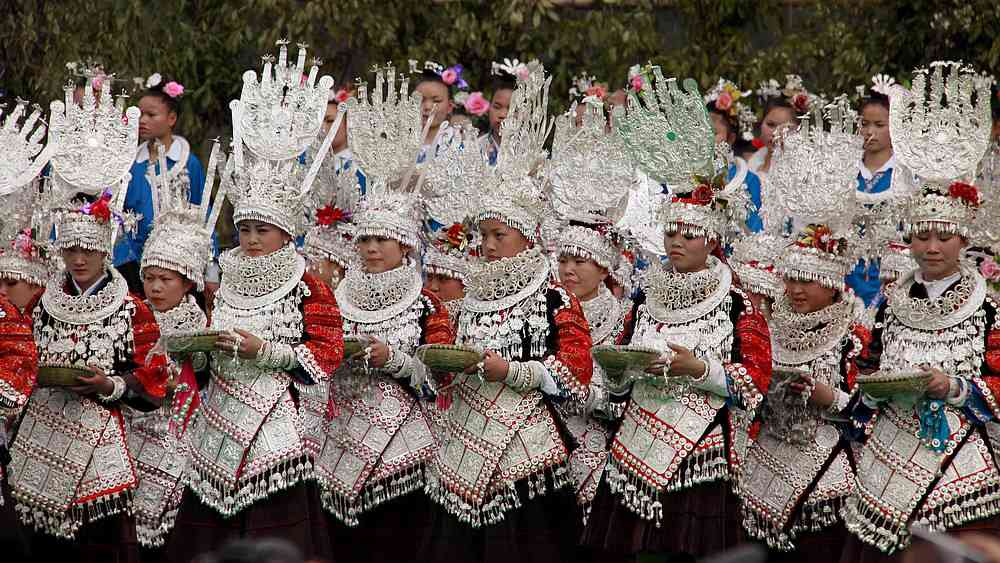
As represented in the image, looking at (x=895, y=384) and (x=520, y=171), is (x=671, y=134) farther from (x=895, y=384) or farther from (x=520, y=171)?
(x=895, y=384)

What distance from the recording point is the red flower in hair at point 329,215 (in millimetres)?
10227

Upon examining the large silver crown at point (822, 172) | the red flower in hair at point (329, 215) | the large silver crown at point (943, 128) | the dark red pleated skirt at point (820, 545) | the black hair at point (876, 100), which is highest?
the large silver crown at point (943, 128)

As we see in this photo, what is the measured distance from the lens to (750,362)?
842 centimetres

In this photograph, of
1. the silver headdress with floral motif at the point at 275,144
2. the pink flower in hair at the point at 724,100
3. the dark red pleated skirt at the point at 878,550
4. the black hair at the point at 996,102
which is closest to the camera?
the dark red pleated skirt at the point at 878,550

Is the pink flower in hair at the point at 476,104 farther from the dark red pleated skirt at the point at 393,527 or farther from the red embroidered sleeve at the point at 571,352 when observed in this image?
the red embroidered sleeve at the point at 571,352

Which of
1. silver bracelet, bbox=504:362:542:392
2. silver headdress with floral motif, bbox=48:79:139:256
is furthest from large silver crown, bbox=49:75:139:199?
silver bracelet, bbox=504:362:542:392

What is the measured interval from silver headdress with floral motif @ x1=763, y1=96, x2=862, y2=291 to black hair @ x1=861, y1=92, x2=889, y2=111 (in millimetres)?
2143

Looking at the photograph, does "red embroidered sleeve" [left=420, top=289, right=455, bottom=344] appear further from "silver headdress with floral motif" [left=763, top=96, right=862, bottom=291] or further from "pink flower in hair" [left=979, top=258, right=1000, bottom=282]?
"pink flower in hair" [left=979, top=258, right=1000, bottom=282]

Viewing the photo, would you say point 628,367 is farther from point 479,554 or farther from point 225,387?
point 225,387

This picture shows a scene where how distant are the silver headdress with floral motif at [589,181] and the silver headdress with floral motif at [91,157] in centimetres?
209

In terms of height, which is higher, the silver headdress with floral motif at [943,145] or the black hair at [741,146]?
the silver headdress with floral motif at [943,145]

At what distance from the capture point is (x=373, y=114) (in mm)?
9945

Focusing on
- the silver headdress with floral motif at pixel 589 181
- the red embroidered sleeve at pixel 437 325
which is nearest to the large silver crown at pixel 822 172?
the silver headdress with floral motif at pixel 589 181

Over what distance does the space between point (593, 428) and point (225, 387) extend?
79.4 inches
